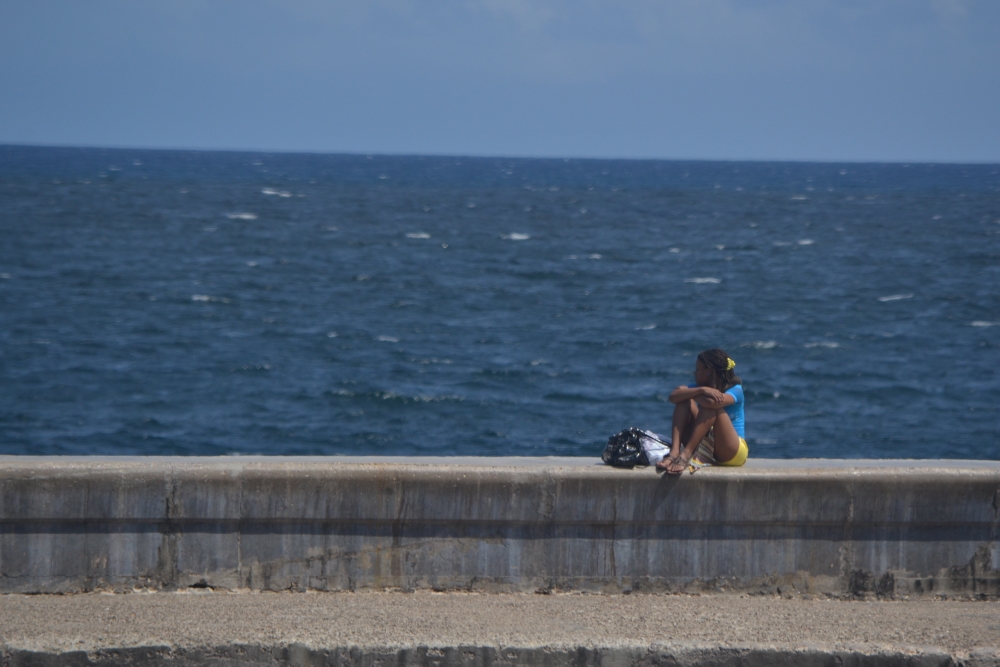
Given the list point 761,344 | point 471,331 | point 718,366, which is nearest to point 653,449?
point 718,366

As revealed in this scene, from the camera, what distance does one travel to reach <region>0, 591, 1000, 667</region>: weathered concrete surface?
16.9ft

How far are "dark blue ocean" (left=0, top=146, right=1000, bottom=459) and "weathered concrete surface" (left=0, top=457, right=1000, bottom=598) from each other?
13.0 m

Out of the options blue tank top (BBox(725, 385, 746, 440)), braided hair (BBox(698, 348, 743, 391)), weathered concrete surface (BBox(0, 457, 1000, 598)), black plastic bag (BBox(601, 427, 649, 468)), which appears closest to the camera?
weathered concrete surface (BBox(0, 457, 1000, 598))

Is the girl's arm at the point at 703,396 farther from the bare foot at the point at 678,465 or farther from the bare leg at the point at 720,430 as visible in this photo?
the bare foot at the point at 678,465

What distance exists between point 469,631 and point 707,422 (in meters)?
1.88

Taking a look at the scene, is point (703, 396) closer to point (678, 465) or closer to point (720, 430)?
point (720, 430)

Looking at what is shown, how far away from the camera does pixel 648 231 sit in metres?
63.3

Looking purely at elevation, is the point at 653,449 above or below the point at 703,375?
below

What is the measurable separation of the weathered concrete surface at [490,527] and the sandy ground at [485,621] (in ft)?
0.39

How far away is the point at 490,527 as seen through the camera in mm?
6059

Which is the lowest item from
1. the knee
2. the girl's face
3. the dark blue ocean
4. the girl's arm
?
the dark blue ocean

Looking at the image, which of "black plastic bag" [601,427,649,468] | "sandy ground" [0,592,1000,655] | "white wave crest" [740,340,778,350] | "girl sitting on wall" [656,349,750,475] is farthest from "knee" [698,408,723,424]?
"white wave crest" [740,340,778,350]

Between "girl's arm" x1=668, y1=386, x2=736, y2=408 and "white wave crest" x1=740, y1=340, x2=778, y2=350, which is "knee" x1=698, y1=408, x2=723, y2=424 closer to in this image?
"girl's arm" x1=668, y1=386, x2=736, y2=408

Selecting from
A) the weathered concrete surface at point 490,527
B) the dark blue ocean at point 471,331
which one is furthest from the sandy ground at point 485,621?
the dark blue ocean at point 471,331
